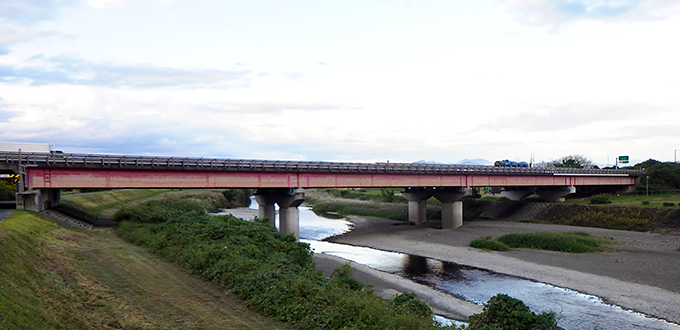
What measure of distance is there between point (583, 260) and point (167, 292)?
36570 mm

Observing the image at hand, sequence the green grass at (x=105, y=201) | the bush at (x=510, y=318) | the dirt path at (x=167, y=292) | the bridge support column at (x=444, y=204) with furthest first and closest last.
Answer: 1. the bridge support column at (x=444, y=204)
2. the green grass at (x=105, y=201)
3. the dirt path at (x=167, y=292)
4. the bush at (x=510, y=318)

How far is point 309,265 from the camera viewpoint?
3023 cm

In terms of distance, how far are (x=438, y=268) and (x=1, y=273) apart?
107ft

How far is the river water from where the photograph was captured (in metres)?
25.1

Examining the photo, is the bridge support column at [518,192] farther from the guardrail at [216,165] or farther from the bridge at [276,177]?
the guardrail at [216,165]

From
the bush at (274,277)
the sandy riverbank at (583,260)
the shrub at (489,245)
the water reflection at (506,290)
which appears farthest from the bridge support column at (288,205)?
the shrub at (489,245)

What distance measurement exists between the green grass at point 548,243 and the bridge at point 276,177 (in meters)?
16.1

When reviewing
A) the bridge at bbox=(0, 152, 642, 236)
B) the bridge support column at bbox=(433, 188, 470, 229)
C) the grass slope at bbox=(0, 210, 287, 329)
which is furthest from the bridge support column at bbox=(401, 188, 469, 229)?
the grass slope at bbox=(0, 210, 287, 329)

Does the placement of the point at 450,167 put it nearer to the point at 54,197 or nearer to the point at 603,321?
the point at 603,321

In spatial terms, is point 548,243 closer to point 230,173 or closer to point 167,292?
point 230,173

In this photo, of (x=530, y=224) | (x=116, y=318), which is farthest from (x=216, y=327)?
(x=530, y=224)

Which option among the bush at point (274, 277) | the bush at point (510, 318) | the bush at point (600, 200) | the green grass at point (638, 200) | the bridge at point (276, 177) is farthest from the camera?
the bush at point (600, 200)

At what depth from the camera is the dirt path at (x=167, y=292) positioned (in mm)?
17188

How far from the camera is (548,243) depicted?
49.7 meters
